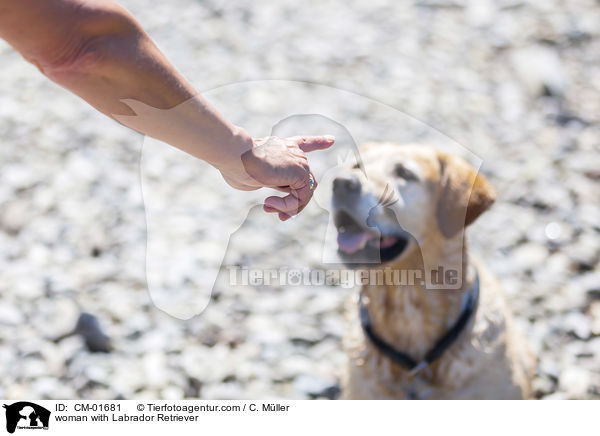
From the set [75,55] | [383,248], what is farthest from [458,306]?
[75,55]

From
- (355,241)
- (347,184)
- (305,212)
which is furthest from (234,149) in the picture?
(305,212)

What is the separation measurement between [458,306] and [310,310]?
1.06 m

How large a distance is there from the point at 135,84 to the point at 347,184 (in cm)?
101

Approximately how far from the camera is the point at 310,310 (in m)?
3.54

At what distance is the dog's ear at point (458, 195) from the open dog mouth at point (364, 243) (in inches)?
7.1

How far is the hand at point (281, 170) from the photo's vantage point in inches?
75.2

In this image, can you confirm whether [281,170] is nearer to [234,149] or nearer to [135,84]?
[234,149]

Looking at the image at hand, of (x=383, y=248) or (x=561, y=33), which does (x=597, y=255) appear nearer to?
(x=383, y=248)

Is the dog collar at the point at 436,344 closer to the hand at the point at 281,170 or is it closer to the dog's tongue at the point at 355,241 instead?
the dog's tongue at the point at 355,241
